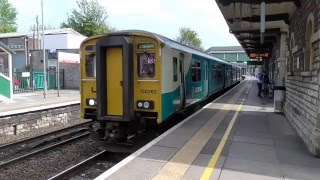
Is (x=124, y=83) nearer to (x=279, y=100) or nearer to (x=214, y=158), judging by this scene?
(x=214, y=158)

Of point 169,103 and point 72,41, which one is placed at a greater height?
point 72,41

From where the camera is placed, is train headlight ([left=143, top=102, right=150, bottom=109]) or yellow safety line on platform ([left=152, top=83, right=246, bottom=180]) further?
train headlight ([left=143, top=102, right=150, bottom=109])

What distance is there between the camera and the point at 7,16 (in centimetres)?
7269

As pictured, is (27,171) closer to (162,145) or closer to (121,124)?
(121,124)

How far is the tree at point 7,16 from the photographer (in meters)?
71.1

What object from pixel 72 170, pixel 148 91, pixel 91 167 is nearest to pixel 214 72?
pixel 148 91

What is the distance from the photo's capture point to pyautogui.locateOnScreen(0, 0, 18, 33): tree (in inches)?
2798

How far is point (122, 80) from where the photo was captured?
8.82 metres

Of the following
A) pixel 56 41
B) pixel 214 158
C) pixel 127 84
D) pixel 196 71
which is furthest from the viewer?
pixel 56 41

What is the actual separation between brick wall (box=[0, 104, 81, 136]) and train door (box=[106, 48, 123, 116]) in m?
5.66

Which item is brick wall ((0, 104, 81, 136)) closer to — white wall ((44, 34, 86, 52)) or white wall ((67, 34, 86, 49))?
white wall ((44, 34, 86, 52))

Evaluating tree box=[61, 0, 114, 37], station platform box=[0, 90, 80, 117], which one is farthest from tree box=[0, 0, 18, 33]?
station platform box=[0, 90, 80, 117]

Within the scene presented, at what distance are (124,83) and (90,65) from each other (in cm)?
147

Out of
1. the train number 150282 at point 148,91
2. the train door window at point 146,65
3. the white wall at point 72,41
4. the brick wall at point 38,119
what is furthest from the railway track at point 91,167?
the white wall at point 72,41
